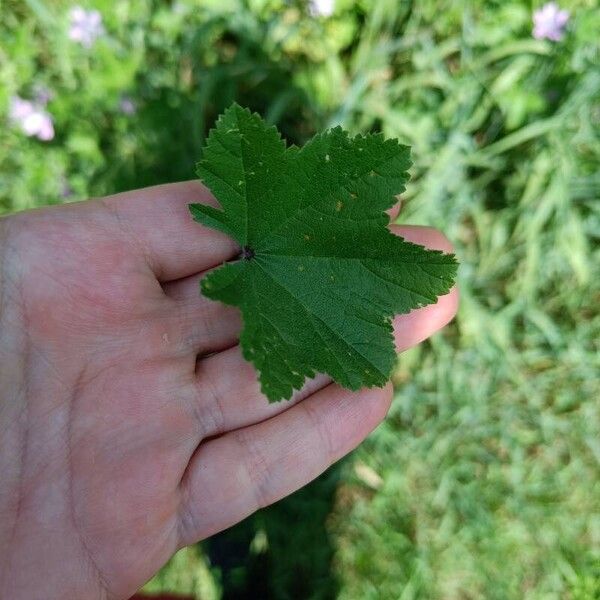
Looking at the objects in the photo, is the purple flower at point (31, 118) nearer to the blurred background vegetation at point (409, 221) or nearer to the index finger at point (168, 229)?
the blurred background vegetation at point (409, 221)

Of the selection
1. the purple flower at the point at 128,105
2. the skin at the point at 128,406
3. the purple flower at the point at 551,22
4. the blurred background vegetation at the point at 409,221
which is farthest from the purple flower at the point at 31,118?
the purple flower at the point at 551,22

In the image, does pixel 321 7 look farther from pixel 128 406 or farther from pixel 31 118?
pixel 128 406

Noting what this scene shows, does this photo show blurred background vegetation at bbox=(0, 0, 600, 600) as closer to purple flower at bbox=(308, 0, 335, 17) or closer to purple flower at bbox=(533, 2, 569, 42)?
purple flower at bbox=(308, 0, 335, 17)

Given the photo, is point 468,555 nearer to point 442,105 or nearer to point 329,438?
point 329,438

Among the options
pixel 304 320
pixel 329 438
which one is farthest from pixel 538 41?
pixel 329 438

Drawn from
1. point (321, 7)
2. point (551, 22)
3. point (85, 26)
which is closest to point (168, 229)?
point (321, 7)
